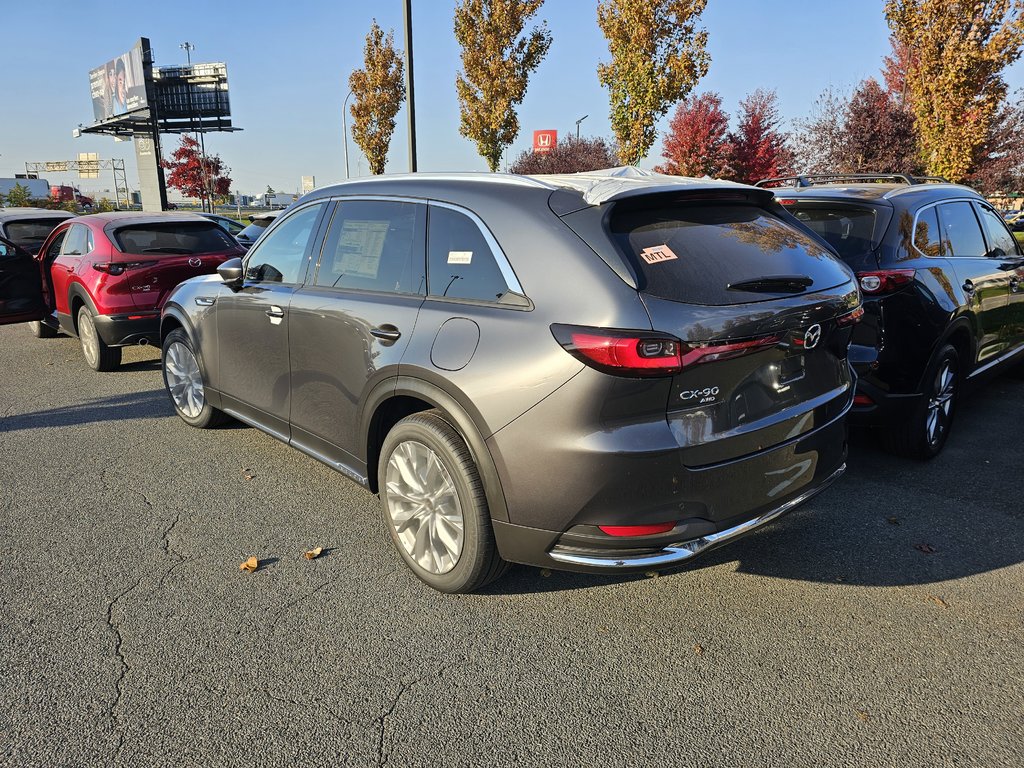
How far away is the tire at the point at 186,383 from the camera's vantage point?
17.3 ft

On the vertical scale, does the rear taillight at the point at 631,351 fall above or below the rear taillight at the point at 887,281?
below

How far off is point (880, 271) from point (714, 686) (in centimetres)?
282

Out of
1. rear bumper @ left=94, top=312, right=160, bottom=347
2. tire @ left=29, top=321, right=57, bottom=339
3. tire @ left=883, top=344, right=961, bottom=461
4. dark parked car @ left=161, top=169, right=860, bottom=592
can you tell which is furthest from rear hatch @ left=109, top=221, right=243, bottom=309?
tire @ left=883, top=344, right=961, bottom=461

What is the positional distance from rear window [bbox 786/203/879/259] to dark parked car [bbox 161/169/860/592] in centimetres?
133

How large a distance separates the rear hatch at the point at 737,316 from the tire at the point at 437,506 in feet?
2.89

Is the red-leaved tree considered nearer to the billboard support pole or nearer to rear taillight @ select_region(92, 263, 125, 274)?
the billboard support pole

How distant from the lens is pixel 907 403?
439 cm

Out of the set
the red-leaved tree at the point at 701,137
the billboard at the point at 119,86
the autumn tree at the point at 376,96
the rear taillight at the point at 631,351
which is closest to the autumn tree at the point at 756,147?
the red-leaved tree at the point at 701,137

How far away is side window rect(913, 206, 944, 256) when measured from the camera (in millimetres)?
4461

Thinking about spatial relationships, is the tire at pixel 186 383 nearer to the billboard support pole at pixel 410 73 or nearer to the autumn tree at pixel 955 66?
the billboard support pole at pixel 410 73

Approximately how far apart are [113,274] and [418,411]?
206 inches

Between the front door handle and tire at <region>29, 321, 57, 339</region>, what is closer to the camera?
the front door handle

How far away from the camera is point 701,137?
2492cm

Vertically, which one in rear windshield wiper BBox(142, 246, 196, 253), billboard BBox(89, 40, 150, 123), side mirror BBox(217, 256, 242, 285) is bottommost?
side mirror BBox(217, 256, 242, 285)
